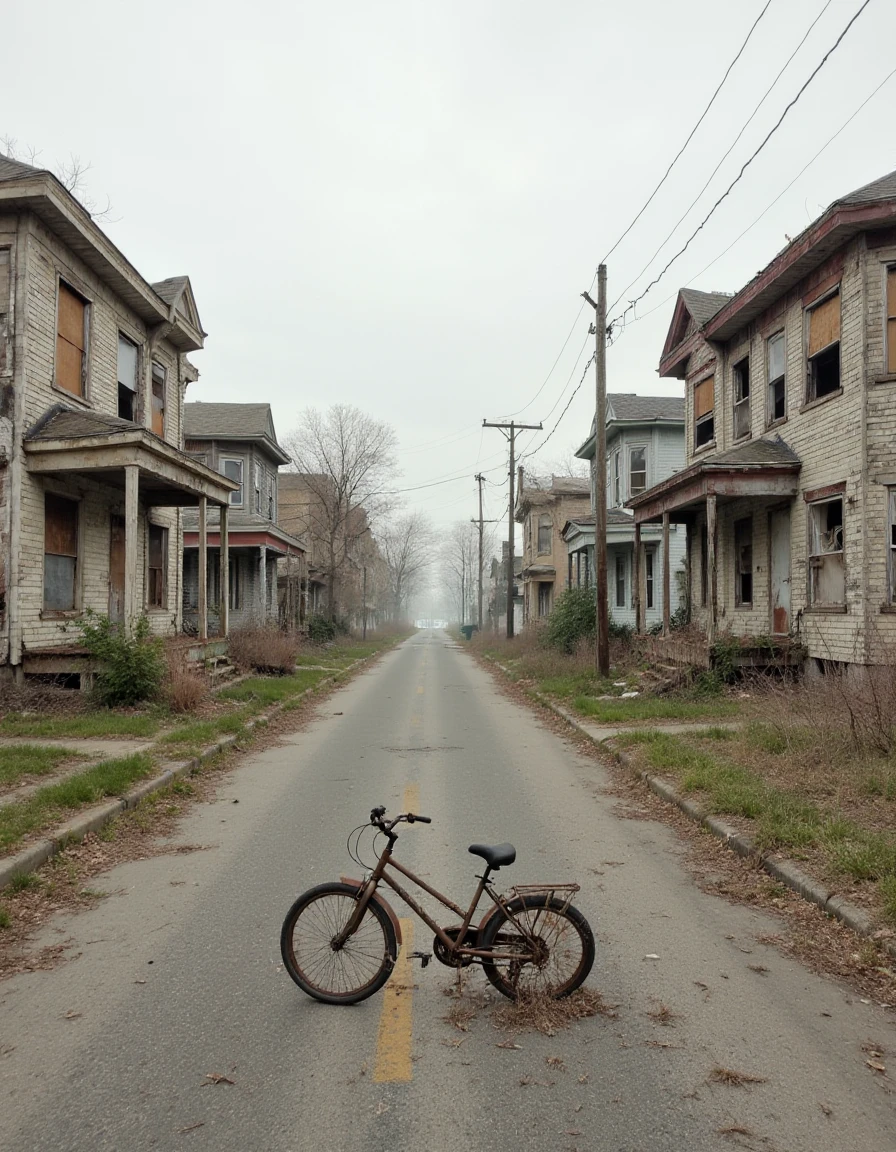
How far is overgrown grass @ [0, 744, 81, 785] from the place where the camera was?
28.0 ft

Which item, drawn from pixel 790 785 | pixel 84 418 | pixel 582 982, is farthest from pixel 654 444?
pixel 582 982

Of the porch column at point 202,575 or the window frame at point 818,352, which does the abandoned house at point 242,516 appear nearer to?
the porch column at point 202,575

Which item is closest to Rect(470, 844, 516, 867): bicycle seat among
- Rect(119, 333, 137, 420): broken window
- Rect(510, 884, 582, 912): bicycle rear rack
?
Rect(510, 884, 582, 912): bicycle rear rack

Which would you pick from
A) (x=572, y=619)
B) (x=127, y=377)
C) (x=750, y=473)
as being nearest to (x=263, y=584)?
(x=572, y=619)

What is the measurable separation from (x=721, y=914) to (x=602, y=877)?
2.95ft

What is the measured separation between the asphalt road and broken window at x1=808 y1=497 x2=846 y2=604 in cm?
898

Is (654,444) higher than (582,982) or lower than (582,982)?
higher

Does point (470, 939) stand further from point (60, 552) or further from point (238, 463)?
point (238, 463)

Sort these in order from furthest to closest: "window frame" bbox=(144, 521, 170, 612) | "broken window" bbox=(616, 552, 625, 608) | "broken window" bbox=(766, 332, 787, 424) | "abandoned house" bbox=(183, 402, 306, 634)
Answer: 1. "broken window" bbox=(616, 552, 625, 608)
2. "abandoned house" bbox=(183, 402, 306, 634)
3. "window frame" bbox=(144, 521, 170, 612)
4. "broken window" bbox=(766, 332, 787, 424)

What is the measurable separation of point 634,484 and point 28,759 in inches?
976

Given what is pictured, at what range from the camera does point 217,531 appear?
1055 inches

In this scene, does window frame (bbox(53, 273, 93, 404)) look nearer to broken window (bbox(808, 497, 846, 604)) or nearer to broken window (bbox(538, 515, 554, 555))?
broken window (bbox(808, 497, 846, 604))

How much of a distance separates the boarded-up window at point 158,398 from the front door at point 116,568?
3.04 metres

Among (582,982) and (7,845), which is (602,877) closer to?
(582,982)
